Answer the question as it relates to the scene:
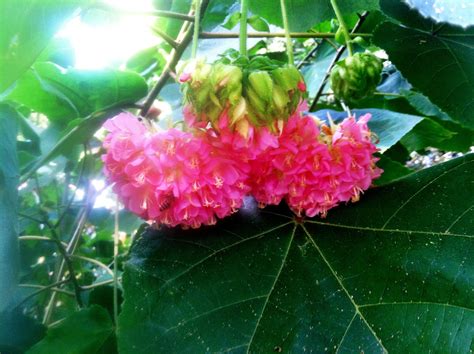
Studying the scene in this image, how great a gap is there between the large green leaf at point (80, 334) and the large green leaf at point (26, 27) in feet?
1.54

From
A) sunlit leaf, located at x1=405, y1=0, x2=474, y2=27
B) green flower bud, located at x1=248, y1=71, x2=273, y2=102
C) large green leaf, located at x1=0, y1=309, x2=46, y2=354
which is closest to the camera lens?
sunlit leaf, located at x1=405, y1=0, x2=474, y2=27

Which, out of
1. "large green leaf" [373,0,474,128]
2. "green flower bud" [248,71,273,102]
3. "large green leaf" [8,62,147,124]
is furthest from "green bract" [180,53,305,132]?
"large green leaf" [8,62,147,124]

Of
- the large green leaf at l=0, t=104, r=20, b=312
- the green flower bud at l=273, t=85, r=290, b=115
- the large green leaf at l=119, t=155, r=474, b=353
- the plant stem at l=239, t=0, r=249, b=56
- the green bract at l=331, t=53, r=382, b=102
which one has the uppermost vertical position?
the plant stem at l=239, t=0, r=249, b=56

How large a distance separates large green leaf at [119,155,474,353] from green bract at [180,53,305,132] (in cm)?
21

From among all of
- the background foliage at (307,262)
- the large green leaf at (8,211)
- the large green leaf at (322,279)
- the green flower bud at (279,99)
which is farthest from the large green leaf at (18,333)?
the green flower bud at (279,99)

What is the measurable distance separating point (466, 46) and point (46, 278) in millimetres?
1394

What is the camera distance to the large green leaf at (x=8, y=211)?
680 mm

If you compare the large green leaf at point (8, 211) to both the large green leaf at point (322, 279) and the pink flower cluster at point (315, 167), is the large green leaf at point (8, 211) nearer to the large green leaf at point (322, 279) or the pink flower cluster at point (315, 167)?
the large green leaf at point (322, 279)

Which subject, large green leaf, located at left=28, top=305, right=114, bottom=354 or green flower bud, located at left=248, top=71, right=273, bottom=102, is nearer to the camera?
green flower bud, located at left=248, top=71, right=273, bottom=102

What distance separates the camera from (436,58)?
2.70 ft

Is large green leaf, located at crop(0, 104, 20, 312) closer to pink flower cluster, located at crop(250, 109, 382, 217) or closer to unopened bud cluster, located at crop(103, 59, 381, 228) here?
unopened bud cluster, located at crop(103, 59, 381, 228)

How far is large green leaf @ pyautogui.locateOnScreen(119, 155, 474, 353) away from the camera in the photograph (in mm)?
611

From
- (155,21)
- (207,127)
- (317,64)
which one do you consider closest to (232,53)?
(207,127)

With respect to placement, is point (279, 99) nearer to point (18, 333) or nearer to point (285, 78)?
point (285, 78)
